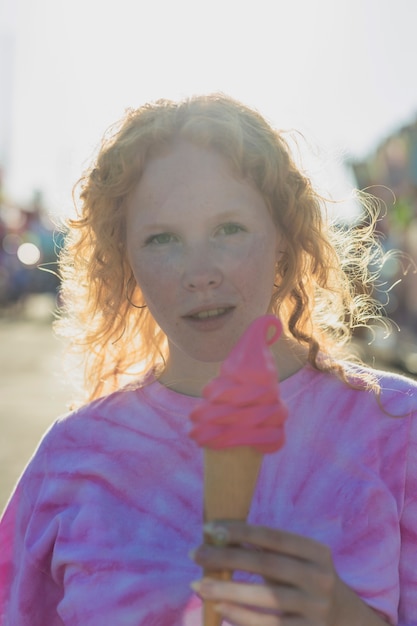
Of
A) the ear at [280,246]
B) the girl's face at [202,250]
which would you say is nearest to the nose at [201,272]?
the girl's face at [202,250]

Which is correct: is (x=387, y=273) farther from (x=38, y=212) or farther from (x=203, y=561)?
(x=38, y=212)

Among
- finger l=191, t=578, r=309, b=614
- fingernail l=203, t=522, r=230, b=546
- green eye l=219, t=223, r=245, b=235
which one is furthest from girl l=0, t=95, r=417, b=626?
fingernail l=203, t=522, r=230, b=546

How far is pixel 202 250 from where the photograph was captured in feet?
5.54

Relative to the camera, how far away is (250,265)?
5.55 feet

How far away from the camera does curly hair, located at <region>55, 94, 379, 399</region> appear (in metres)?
1.82

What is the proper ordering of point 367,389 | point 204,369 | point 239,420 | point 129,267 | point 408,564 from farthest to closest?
point 129,267
point 204,369
point 367,389
point 408,564
point 239,420

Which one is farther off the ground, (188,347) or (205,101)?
(205,101)

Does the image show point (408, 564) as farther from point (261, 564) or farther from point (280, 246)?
point (280, 246)

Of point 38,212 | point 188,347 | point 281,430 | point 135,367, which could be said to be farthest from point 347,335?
point 38,212

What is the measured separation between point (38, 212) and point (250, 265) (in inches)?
1132

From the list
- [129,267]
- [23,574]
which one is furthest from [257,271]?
[23,574]

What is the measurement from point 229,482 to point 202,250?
566 mm

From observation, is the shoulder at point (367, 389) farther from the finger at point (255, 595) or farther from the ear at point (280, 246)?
the finger at point (255, 595)

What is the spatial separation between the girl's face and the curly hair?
5 cm
